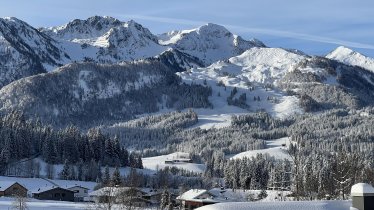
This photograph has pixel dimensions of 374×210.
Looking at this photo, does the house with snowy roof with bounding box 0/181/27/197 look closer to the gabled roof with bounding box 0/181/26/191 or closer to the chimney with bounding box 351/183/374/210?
the gabled roof with bounding box 0/181/26/191

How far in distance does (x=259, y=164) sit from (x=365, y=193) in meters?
166

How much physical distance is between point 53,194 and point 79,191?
9144 mm

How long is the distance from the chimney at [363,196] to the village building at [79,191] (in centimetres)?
11122

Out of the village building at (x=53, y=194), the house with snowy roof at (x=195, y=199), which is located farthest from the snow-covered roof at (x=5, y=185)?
the house with snowy roof at (x=195, y=199)

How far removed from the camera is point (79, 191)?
437ft

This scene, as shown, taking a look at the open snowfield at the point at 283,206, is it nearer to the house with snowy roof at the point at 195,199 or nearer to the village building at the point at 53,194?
the house with snowy roof at the point at 195,199

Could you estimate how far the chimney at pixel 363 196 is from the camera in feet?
75.3

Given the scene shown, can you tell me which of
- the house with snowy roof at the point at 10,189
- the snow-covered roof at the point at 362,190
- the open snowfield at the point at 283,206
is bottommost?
the house with snowy roof at the point at 10,189

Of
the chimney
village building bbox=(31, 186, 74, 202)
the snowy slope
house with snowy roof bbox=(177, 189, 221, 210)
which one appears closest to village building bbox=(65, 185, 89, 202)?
village building bbox=(31, 186, 74, 202)

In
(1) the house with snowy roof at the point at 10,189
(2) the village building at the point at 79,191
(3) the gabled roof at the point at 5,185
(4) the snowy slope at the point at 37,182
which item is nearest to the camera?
(1) the house with snowy roof at the point at 10,189

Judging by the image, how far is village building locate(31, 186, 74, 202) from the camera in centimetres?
12282

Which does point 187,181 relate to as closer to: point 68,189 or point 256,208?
point 68,189

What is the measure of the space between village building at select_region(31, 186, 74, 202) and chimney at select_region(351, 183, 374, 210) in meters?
104

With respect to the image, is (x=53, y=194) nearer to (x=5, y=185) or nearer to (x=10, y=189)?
(x=5, y=185)
